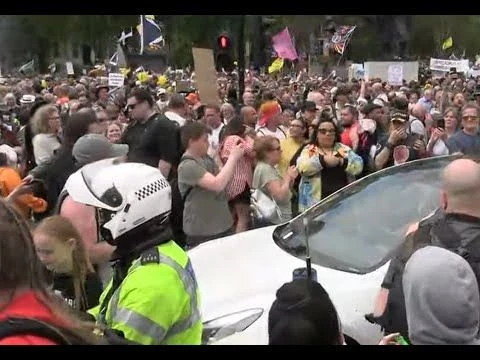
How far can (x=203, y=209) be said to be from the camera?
5.88 metres

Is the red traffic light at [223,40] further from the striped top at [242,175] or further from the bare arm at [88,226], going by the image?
the striped top at [242,175]

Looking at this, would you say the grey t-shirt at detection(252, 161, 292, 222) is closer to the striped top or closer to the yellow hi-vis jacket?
the striped top

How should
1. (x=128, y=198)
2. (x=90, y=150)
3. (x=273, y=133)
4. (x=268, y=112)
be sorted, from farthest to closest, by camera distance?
(x=268, y=112)
(x=273, y=133)
(x=90, y=150)
(x=128, y=198)

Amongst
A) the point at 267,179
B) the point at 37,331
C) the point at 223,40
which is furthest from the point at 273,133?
the point at 37,331

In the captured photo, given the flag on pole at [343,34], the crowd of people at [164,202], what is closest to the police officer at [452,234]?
the crowd of people at [164,202]

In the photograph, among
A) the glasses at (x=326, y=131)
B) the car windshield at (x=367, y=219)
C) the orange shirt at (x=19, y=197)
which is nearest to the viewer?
the car windshield at (x=367, y=219)

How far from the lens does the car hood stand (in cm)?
361

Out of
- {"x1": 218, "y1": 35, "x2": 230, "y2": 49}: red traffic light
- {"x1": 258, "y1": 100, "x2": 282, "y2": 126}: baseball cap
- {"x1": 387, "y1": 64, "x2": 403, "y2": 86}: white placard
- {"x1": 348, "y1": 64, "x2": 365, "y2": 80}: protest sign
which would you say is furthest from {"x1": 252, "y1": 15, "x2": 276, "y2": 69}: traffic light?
{"x1": 348, "y1": 64, "x2": 365, "y2": 80}: protest sign

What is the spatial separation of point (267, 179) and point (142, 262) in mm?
3913

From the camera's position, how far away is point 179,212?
6.11 meters

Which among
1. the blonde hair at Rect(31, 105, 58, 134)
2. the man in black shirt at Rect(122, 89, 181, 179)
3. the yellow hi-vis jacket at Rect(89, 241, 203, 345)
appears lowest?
the man in black shirt at Rect(122, 89, 181, 179)

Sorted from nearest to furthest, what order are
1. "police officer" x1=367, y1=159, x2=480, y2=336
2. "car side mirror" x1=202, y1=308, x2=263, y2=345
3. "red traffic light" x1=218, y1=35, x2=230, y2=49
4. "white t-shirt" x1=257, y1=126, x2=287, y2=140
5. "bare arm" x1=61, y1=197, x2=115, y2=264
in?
"red traffic light" x1=218, y1=35, x2=230, y2=49
"police officer" x1=367, y1=159, x2=480, y2=336
"car side mirror" x1=202, y1=308, x2=263, y2=345
"bare arm" x1=61, y1=197, x2=115, y2=264
"white t-shirt" x1=257, y1=126, x2=287, y2=140

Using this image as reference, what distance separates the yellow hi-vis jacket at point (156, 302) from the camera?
7.72 feet

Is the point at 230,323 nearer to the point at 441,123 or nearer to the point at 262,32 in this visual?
the point at 262,32
